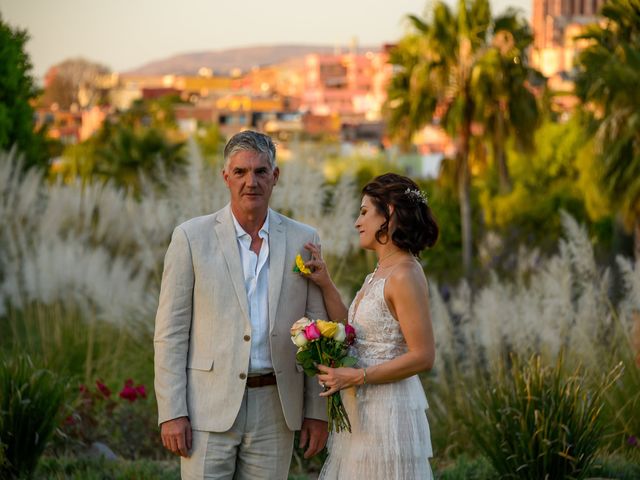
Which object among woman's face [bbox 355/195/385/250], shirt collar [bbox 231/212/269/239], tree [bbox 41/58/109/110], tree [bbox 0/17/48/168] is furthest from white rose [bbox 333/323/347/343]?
tree [bbox 41/58/109/110]

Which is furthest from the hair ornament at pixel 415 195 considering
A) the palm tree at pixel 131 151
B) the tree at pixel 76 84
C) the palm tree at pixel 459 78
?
the tree at pixel 76 84

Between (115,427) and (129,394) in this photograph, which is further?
(115,427)

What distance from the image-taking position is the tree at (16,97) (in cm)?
1781

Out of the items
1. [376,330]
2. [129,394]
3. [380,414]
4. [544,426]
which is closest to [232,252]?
[376,330]

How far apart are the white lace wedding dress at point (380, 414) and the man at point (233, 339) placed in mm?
243

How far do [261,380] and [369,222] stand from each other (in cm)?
71

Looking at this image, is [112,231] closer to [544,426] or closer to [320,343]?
[544,426]

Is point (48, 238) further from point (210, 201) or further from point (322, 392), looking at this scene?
point (322, 392)

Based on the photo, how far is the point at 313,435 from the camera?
4957mm

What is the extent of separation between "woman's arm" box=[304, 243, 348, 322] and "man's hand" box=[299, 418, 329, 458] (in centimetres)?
40

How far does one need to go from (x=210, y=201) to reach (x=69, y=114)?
149182 millimetres

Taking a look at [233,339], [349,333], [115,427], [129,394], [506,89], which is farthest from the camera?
[506,89]

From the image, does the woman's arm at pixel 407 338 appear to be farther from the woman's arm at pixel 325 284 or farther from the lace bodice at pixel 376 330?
the woman's arm at pixel 325 284

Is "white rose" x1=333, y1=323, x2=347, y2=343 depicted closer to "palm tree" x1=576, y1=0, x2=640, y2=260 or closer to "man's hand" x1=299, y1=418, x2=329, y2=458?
"man's hand" x1=299, y1=418, x2=329, y2=458
